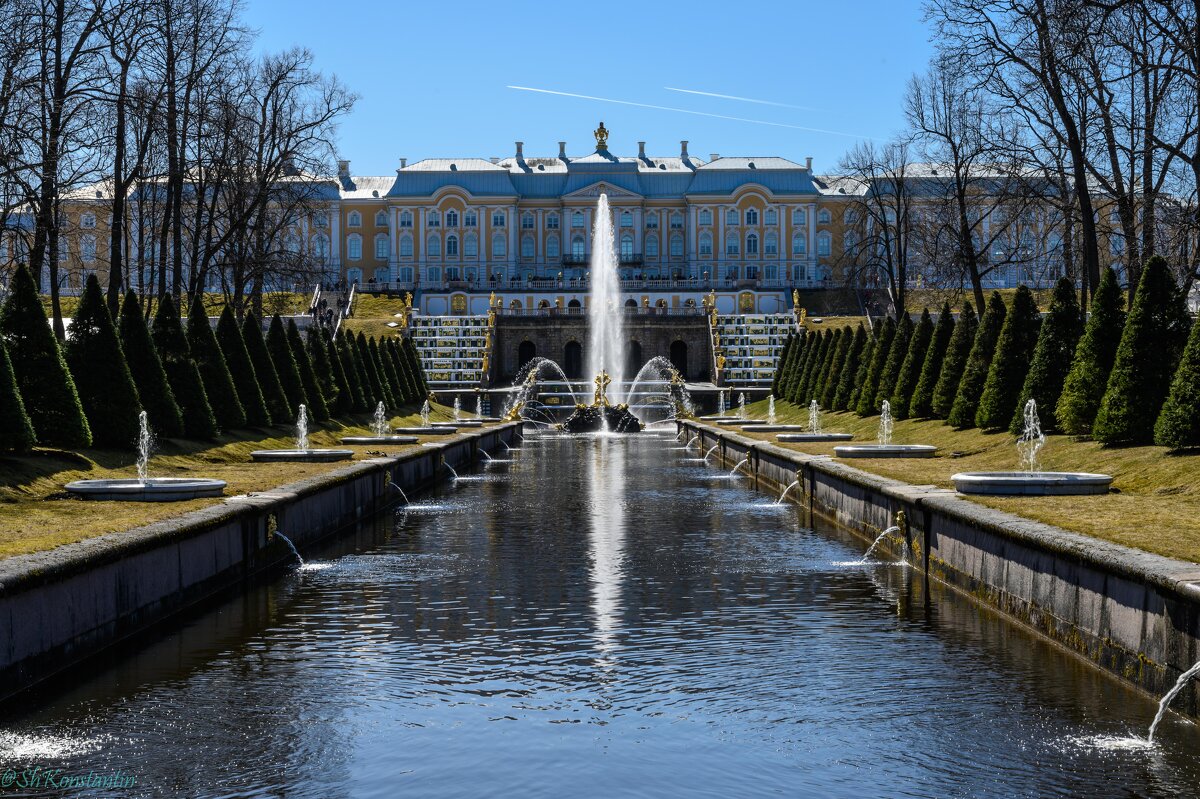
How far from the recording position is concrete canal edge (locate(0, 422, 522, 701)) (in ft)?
28.8

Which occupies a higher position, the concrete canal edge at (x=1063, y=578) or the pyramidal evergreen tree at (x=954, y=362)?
the pyramidal evergreen tree at (x=954, y=362)

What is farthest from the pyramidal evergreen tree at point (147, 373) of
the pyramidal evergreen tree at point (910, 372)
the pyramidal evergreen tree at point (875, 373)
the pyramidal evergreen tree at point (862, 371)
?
the pyramidal evergreen tree at point (862, 371)

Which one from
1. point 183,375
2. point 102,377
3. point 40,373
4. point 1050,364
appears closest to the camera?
point 40,373

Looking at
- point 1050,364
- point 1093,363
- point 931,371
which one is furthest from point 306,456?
point 931,371

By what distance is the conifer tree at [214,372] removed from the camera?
2598 centimetres

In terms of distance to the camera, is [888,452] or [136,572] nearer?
[136,572]

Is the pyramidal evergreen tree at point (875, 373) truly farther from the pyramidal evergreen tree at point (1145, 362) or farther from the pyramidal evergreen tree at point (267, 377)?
the pyramidal evergreen tree at point (1145, 362)

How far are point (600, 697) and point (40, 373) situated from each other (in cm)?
1223

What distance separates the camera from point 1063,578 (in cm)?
1015

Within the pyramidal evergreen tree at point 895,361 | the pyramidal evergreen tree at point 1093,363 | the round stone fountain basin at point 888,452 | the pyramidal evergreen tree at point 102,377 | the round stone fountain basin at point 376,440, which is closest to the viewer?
the pyramidal evergreen tree at point 102,377

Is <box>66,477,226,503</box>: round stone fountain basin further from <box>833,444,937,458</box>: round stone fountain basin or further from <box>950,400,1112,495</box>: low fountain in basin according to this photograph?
<box>833,444,937,458</box>: round stone fountain basin

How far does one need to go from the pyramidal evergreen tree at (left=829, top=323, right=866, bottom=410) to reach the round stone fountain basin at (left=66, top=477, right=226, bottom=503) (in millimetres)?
27420

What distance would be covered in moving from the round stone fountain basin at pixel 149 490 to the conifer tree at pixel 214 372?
10.9 meters

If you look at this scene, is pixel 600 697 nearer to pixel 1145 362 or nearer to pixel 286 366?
pixel 1145 362
